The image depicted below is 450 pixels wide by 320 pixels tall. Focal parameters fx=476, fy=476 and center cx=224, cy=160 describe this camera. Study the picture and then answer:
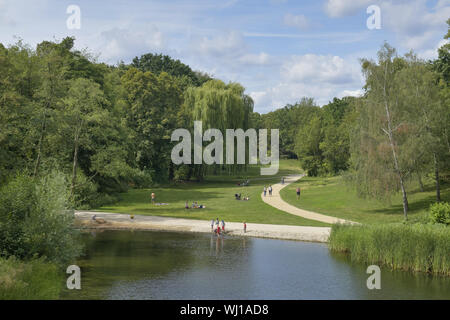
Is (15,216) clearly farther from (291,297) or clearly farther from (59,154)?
(59,154)

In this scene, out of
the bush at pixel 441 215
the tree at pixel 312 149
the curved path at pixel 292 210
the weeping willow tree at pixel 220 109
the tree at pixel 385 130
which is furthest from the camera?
the tree at pixel 312 149

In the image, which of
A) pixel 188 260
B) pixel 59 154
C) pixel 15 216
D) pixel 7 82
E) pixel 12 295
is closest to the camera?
pixel 12 295

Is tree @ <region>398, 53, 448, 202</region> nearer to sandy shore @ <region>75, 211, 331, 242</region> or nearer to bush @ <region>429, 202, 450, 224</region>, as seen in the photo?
bush @ <region>429, 202, 450, 224</region>

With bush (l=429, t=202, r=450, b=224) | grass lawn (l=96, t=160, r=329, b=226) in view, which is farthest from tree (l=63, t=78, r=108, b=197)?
bush (l=429, t=202, r=450, b=224)

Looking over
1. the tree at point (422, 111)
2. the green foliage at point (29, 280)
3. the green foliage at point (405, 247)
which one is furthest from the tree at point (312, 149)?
the green foliage at point (29, 280)

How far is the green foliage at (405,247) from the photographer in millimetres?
23984

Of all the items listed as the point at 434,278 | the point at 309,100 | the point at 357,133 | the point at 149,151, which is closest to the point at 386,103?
the point at 357,133

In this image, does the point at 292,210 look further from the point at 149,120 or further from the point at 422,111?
Answer: the point at 149,120

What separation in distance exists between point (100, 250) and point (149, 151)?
36412mm

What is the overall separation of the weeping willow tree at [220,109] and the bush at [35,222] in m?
40.3

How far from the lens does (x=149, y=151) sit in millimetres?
64938

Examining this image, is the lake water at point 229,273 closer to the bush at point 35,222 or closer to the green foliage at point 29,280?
the green foliage at point 29,280

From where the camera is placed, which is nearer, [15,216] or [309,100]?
[15,216]

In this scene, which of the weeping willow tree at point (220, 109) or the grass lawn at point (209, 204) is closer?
the grass lawn at point (209, 204)
